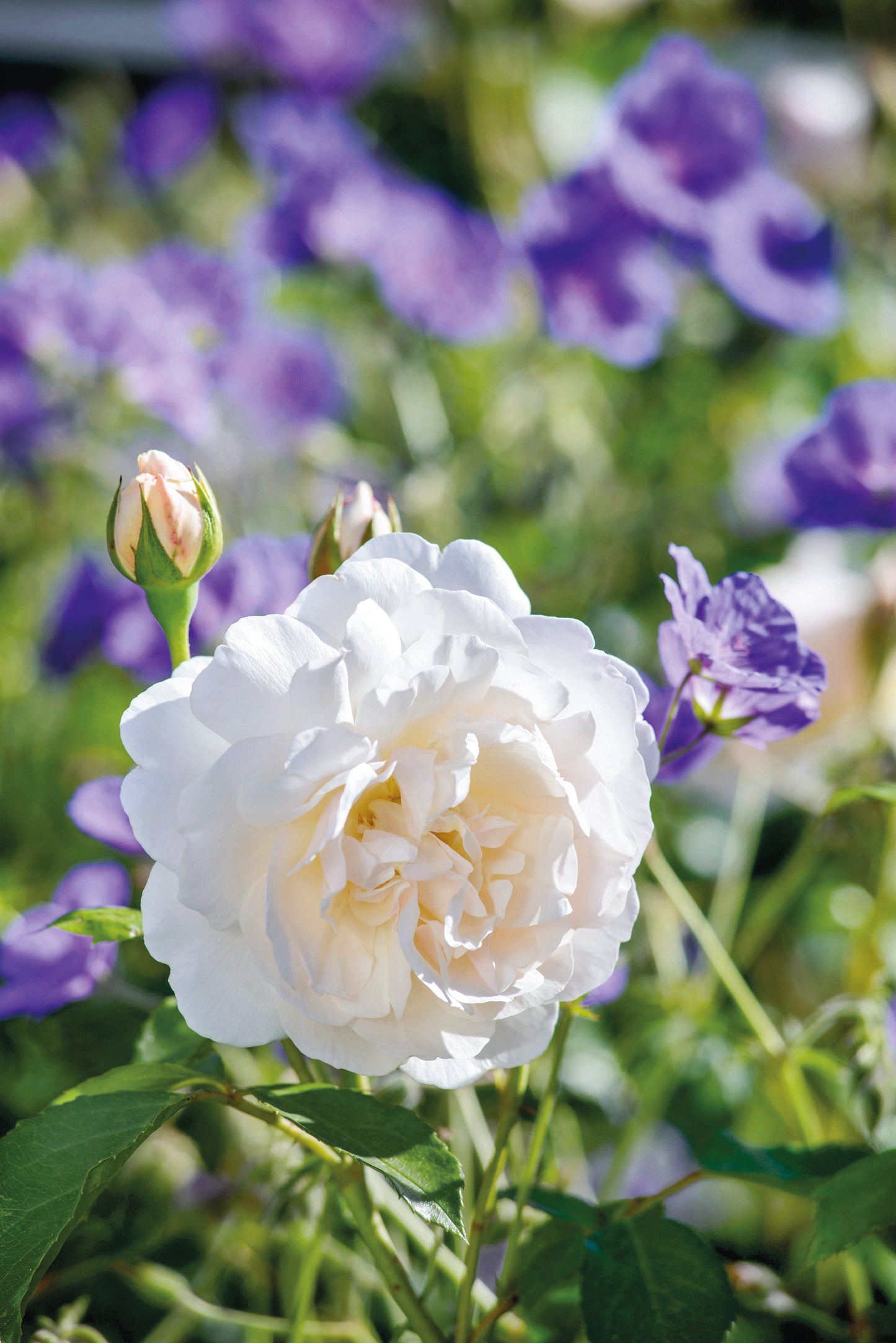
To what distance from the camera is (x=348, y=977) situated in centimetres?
27

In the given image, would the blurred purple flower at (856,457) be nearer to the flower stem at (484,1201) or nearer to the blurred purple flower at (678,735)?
the blurred purple flower at (678,735)

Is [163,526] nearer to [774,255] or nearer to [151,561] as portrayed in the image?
[151,561]

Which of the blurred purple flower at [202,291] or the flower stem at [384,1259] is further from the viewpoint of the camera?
the blurred purple flower at [202,291]

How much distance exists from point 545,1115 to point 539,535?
1.63 feet

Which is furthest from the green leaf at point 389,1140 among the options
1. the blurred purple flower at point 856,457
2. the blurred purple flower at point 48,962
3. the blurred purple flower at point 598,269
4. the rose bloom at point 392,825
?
the blurred purple flower at point 598,269

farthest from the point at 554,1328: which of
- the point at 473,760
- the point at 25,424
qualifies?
the point at 25,424

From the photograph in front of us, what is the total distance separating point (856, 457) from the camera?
1.66 feet

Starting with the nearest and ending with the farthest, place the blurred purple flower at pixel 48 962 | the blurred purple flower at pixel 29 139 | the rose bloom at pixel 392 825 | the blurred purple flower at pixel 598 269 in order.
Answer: the rose bloom at pixel 392 825, the blurred purple flower at pixel 48 962, the blurred purple flower at pixel 598 269, the blurred purple flower at pixel 29 139

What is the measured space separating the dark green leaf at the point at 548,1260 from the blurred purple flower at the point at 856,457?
1.07ft

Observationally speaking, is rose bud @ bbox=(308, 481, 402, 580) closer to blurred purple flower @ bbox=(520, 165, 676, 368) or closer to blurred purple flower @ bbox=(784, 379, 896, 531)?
blurred purple flower @ bbox=(784, 379, 896, 531)

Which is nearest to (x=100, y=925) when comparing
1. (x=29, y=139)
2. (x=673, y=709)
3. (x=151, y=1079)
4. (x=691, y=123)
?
(x=151, y=1079)

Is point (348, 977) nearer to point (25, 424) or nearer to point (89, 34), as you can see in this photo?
point (25, 424)

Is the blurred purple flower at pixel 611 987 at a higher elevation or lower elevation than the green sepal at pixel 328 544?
lower

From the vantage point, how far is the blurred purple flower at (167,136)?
115 cm
